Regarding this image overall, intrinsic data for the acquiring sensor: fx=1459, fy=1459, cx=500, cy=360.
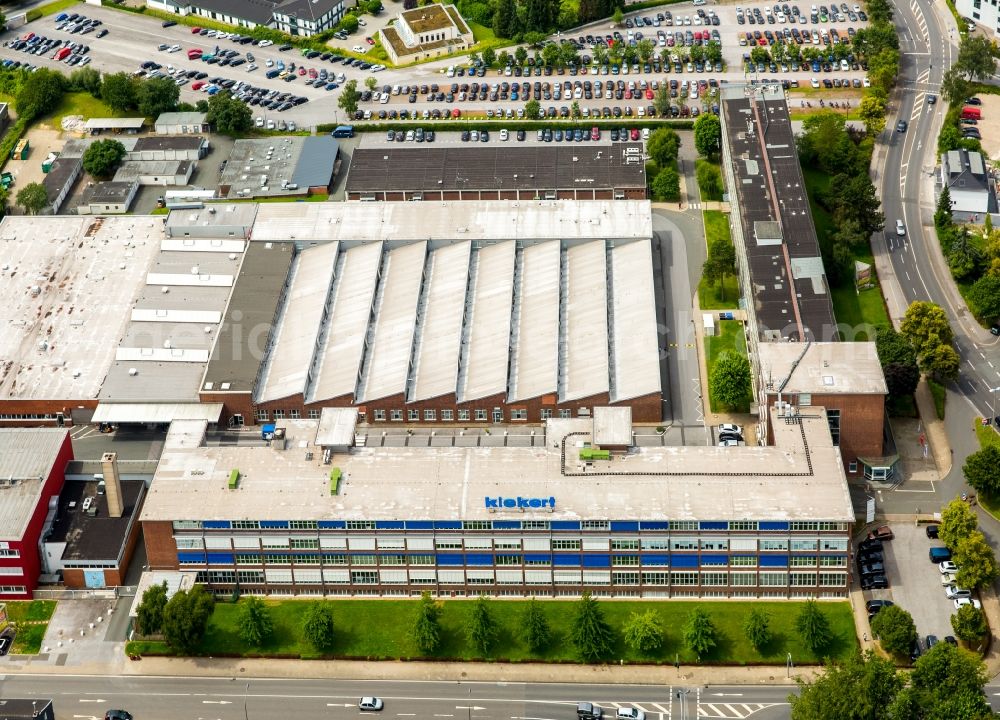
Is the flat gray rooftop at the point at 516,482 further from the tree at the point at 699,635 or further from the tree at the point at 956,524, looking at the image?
the tree at the point at 956,524

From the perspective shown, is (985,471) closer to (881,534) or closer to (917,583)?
(881,534)

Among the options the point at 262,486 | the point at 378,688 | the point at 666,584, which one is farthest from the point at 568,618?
the point at 262,486

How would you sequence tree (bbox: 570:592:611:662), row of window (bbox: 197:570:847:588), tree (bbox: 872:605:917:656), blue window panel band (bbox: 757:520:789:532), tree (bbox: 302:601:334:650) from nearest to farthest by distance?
tree (bbox: 872:605:917:656), tree (bbox: 570:592:611:662), tree (bbox: 302:601:334:650), blue window panel band (bbox: 757:520:789:532), row of window (bbox: 197:570:847:588)

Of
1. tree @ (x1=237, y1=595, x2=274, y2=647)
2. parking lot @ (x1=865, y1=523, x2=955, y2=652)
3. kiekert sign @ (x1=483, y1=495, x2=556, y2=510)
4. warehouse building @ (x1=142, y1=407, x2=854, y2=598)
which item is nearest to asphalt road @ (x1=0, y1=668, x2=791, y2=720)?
tree @ (x1=237, y1=595, x2=274, y2=647)

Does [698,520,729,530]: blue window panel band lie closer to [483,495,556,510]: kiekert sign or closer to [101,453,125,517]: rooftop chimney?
[483,495,556,510]: kiekert sign

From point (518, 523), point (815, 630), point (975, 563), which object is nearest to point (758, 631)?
point (815, 630)
